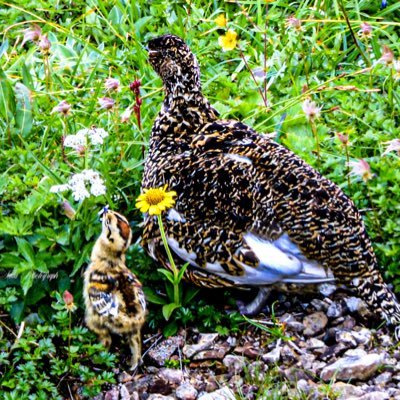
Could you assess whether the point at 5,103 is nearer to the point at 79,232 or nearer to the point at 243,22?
the point at 79,232

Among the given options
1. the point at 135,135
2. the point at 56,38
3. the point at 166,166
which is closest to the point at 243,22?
the point at 56,38

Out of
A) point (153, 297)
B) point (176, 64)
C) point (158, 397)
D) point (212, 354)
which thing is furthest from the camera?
point (176, 64)

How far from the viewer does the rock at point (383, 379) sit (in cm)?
508

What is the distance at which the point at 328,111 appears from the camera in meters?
6.74

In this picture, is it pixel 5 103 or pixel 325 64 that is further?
pixel 325 64

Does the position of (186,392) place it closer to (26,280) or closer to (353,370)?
(353,370)

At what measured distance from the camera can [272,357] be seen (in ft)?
17.2

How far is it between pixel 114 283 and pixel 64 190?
667mm

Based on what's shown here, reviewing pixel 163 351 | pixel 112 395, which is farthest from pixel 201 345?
pixel 112 395

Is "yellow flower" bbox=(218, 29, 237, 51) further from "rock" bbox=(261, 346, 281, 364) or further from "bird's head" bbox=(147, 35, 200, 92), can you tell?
"rock" bbox=(261, 346, 281, 364)

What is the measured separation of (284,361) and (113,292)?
0.97 m

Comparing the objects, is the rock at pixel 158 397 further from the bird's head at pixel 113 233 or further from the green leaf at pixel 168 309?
the bird's head at pixel 113 233

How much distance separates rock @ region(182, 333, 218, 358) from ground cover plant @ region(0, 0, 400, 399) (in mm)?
70

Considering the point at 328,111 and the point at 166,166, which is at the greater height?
the point at 166,166
